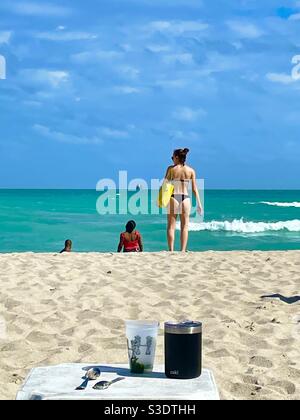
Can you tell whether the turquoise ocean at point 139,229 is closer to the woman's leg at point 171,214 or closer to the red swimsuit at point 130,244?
the red swimsuit at point 130,244

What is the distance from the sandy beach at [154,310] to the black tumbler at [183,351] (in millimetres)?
1027

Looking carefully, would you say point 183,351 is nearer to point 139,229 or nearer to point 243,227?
point 243,227

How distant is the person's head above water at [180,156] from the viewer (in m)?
9.41

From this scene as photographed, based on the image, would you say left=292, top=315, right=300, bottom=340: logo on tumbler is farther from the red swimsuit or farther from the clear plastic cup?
the red swimsuit

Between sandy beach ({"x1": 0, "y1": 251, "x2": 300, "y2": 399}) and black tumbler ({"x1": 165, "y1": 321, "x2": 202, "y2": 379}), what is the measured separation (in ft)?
3.37

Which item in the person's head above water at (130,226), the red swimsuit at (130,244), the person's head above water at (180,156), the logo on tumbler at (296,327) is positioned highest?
the person's head above water at (180,156)

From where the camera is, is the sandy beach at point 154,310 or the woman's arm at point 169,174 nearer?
the sandy beach at point 154,310

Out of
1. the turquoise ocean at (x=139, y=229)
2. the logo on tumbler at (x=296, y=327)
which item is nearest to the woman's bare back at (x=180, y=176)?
the logo on tumbler at (x=296, y=327)

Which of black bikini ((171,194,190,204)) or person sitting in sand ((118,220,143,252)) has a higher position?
black bikini ((171,194,190,204))

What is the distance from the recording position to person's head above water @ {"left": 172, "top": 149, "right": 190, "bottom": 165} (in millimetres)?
9414

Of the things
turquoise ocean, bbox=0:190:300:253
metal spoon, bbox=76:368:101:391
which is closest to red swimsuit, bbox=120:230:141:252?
metal spoon, bbox=76:368:101:391

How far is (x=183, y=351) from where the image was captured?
279 cm

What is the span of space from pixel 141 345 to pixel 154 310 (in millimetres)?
2929

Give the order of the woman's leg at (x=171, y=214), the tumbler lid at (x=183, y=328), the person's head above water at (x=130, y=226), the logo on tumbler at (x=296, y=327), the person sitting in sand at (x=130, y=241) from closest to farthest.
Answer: the tumbler lid at (x=183, y=328) < the logo on tumbler at (x=296, y=327) < the woman's leg at (x=171, y=214) < the person's head above water at (x=130, y=226) < the person sitting in sand at (x=130, y=241)
